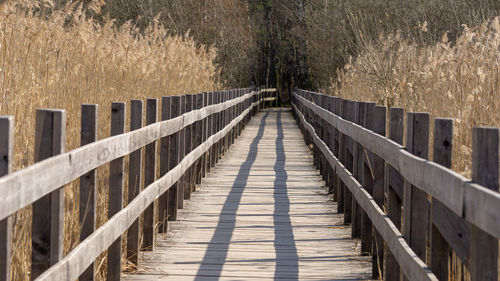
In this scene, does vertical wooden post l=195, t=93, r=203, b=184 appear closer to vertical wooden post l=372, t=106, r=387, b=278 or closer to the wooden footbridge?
the wooden footbridge

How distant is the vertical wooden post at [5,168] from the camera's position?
9.99 feet

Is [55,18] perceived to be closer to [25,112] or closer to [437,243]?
[25,112]

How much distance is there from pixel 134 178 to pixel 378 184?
1740 millimetres


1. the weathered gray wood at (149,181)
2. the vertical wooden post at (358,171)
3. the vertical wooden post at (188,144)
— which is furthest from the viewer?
the vertical wooden post at (188,144)

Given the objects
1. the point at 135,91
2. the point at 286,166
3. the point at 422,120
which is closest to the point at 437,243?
the point at 422,120

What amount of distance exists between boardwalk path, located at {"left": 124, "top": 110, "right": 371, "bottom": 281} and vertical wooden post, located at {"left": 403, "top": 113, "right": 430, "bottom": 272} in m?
1.37

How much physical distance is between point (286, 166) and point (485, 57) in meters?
5.67

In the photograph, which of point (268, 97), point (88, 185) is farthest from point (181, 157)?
point (268, 97)

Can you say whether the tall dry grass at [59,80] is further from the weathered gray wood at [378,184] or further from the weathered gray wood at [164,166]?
the weathered gray wood at [378,184]

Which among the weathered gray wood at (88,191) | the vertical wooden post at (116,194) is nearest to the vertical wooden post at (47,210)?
the weathered gray wood at (88,191)

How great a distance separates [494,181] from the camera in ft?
10.1

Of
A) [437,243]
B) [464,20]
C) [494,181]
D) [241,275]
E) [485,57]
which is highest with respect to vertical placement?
[464,20]

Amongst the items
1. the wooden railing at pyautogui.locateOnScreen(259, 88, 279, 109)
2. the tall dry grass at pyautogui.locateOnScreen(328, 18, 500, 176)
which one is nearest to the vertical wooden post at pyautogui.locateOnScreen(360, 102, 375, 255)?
the tall dry grass at pyautogui.locateOnScreen(328, 18, 500, 176)

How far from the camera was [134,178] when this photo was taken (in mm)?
6008
